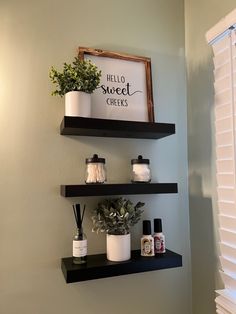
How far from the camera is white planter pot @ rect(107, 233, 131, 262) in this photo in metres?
0.95

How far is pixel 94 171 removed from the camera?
3.14ft

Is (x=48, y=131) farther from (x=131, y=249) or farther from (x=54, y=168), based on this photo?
(x=131, y=249)

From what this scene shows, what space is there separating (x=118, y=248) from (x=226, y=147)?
526 mm

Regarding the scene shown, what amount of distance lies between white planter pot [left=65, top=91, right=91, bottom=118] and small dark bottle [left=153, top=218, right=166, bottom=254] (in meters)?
0.50

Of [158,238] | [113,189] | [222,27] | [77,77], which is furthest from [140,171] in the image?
[222,27]

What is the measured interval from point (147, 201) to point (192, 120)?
16.1 inches

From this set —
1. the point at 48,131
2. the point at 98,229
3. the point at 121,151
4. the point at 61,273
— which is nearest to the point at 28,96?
the point at 48,131

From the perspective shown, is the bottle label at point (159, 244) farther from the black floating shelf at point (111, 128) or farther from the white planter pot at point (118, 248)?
the black floating shelf at point (111, 128)

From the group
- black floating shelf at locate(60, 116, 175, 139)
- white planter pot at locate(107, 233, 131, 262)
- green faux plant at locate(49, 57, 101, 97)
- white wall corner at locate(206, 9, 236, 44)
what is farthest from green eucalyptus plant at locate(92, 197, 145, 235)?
white wall corner at locate(206, 9, 236, 44)

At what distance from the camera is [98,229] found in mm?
995

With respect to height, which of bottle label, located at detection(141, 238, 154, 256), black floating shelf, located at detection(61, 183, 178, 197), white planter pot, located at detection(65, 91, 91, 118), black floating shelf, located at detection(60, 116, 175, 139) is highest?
white planter pot, located at detection(65, 91, 91, 118)

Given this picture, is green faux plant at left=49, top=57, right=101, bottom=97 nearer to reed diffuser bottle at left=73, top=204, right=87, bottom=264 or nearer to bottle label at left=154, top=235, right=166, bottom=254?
reed diffuser bottle at left=73, top=204, right=87, bottom=264

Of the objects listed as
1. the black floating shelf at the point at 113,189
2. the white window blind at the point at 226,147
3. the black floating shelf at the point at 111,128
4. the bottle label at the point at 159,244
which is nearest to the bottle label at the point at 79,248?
the black floating shelf at the point at 113,189

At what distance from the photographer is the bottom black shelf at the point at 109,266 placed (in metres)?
0.87
